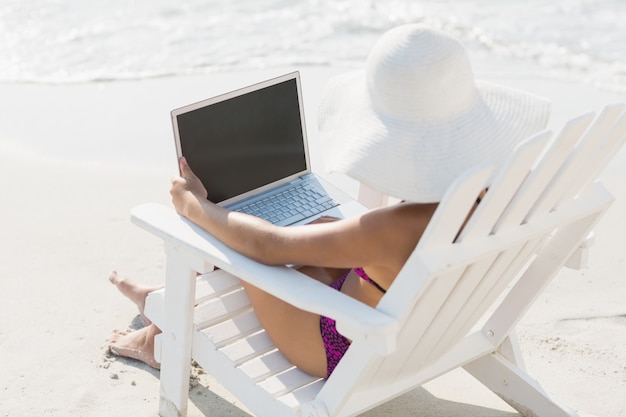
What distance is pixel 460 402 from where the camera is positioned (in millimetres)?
3434

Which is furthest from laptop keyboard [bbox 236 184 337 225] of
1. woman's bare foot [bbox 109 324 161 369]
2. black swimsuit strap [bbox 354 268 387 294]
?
woman's bare foot [bbox 109 324 161 369]

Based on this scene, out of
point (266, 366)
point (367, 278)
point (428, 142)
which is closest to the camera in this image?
point (428, 142)

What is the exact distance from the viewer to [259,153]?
3.37m

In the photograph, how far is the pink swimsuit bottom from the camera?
283cm

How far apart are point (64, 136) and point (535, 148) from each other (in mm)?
4017

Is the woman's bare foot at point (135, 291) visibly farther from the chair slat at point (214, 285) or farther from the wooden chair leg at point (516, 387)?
the wooden chair leg at point (516, 387)

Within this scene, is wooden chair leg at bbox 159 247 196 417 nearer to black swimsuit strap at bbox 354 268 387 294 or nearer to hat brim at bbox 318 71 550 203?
black swimsuit strap at bbox 354 268 387 294

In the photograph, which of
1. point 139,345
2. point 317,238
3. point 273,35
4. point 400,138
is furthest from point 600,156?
point 273,35

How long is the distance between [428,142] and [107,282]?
Answer: 2154 mm

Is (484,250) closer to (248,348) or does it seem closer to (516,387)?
(248,348)

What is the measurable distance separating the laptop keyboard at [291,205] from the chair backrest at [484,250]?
25.3 inches

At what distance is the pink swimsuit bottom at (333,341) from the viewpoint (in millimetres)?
2834

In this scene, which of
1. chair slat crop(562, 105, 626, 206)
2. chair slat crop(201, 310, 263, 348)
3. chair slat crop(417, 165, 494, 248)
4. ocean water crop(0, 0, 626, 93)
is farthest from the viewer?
ocean water crop(0, 0, 626, 93)

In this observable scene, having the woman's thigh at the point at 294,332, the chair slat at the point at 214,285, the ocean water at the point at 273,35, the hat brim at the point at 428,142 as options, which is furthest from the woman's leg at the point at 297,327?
the ocean water at the point at 273,35
